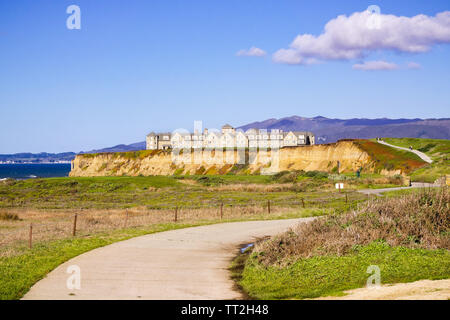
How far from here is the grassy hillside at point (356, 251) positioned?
13055mm

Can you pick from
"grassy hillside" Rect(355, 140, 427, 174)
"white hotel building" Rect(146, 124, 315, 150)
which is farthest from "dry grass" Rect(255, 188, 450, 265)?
"white hotel building" Rect(146, 124, 315, 150)

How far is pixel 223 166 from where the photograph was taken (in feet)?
389

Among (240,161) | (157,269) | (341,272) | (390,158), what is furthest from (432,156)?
(157,269)

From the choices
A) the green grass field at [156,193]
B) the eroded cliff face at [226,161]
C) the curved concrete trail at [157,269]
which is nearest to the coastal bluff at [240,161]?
the eroded cliff face at [226,161]

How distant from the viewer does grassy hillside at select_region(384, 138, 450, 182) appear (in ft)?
204

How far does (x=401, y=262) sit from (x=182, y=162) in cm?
11262

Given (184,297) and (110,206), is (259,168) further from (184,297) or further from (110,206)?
(184,297)

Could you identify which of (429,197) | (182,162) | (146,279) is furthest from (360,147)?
(146,279)

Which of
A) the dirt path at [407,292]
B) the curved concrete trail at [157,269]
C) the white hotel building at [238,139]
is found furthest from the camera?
the white hotel building at [238,139]

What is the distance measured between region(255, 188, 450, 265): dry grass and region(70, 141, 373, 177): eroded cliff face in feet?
224

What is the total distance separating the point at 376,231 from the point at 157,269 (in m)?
6.89

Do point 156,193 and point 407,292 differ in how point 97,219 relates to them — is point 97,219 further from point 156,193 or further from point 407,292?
point 156,193

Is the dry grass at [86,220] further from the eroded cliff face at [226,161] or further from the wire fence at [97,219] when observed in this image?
the eroded cliff face at [226,161]

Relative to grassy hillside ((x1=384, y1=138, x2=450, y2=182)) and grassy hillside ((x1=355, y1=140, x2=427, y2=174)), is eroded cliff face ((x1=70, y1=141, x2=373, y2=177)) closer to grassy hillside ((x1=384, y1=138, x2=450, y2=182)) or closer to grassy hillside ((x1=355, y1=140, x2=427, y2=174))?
grassy hillside ((x1=355, y1=140, x2=427, y2=174))
